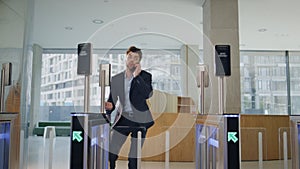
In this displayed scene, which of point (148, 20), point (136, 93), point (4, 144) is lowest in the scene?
point (4, 144)

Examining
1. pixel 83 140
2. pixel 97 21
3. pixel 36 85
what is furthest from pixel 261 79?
pixel 83 140

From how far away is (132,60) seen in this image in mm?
2623

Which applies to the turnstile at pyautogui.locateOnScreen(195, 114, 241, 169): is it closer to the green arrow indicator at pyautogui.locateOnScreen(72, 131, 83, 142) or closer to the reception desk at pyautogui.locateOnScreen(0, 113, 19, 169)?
the green arrow indicator at pyautogui.locateOnScreen(72, 131, 83, 142)

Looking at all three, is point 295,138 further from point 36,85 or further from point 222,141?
point 36,85

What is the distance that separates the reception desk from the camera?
2006mm

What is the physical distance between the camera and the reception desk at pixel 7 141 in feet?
6.58

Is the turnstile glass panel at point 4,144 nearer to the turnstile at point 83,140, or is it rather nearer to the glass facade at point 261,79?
the turnstile at point 83,140

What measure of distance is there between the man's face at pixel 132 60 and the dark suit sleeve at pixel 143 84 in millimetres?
97

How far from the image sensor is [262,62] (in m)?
7.51

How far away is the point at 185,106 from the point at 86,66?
8.64ft

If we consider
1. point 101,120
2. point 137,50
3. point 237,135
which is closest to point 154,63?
point 137,50

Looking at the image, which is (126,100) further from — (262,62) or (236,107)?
(262,62)

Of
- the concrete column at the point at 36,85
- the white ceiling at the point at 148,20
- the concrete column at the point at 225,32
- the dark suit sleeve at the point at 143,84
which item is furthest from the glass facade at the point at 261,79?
the dark suit sleeve at the point at 143,84

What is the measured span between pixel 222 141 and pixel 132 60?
1040mm
